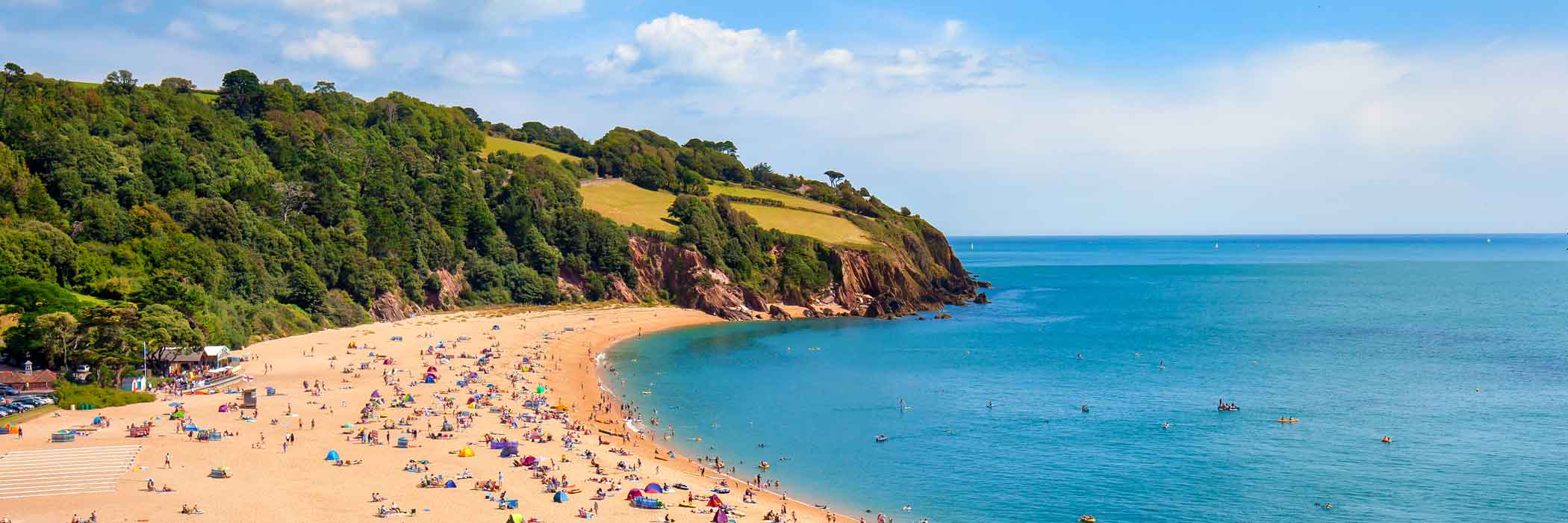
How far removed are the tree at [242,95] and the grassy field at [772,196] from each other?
56.7 m

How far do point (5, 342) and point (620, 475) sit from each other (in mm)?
36263

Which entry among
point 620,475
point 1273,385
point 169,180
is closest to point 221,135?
point 169,180

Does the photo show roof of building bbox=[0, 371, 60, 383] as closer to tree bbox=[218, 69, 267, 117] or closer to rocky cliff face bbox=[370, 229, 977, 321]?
rocky cliff face bbox=[370, 229, 977, 321]

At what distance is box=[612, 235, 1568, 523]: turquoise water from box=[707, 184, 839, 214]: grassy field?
1620 inches

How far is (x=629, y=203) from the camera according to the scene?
124438mm

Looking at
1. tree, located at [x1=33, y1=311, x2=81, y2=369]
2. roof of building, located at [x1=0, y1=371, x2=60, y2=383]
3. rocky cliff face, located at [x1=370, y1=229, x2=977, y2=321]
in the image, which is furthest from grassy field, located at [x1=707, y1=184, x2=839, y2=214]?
roof of building, located at [x1=0, y1=371, x2=60, y2=383]

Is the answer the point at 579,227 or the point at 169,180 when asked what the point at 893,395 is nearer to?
the point at 579,227

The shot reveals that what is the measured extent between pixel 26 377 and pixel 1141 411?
57.0m

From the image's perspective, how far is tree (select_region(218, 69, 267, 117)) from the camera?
11244cm

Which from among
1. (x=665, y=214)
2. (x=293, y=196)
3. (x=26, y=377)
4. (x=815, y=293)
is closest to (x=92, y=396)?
(x=26, y=377)

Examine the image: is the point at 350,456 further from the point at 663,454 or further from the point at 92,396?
the point at 92,396

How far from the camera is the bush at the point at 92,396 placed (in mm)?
48625

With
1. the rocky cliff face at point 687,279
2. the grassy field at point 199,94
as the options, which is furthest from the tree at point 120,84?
the rocky cliff face at point 687,279

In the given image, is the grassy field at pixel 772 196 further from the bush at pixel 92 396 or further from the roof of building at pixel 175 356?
the bush at pixel 92 396
